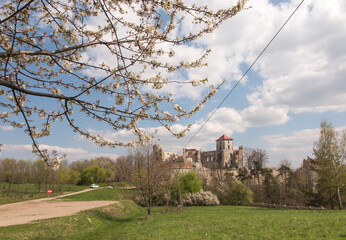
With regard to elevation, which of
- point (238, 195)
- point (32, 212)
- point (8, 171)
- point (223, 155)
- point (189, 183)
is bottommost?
point (238, 195)

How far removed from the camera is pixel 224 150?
77.6 meters

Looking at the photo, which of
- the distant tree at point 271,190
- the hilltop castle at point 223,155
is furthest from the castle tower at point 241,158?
the distant tree at point 271,190

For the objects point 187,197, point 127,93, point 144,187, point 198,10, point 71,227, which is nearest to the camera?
point 198,10

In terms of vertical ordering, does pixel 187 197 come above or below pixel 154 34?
below

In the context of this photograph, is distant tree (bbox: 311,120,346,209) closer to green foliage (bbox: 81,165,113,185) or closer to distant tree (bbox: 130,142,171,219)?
distant tree (bbox: 130,142,171,219)

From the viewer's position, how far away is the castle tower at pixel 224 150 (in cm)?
7650

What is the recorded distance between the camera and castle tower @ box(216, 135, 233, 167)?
251 feet

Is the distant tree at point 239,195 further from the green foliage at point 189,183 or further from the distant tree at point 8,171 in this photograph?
the distant tree at point 8,171

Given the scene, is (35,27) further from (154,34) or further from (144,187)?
(144,187)

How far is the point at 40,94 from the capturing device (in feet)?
11.7

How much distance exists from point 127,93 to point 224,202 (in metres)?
33.6

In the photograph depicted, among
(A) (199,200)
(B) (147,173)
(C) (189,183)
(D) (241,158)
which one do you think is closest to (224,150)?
(D) (241,158)

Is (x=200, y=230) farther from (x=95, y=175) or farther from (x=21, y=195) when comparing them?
(x=95, y=175)

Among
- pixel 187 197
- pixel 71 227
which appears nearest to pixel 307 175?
pixel 187 197
